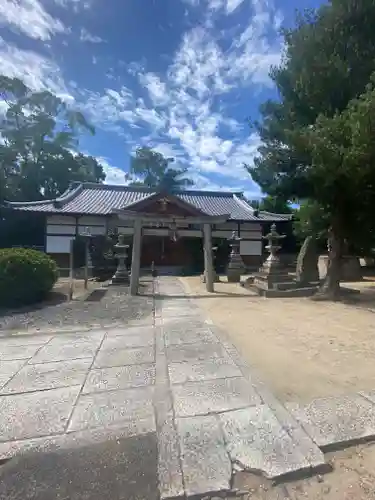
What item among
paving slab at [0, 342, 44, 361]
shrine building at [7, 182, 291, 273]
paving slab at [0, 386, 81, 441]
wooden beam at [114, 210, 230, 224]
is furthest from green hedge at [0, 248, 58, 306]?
shrine building at [7, 182, 291, 273]

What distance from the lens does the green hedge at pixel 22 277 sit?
6.90 meters

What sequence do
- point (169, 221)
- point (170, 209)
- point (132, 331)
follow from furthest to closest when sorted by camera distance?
point (170, 209) < point (169, 221) < point (132, 331)

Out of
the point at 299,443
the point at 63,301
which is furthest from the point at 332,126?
the point at 63,301

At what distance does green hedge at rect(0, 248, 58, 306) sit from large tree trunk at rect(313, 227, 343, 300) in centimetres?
776

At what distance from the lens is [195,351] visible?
382 cm

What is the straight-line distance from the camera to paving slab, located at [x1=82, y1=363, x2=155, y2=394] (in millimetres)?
2850

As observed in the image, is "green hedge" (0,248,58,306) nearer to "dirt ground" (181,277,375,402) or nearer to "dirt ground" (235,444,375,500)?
"dirt ground" (181,277,375,402)

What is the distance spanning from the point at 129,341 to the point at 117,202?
15.7 metres

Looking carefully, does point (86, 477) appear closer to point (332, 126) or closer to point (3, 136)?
point (332, 126)

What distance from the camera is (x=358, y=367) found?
10.8 ft

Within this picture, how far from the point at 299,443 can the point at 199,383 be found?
1.15m

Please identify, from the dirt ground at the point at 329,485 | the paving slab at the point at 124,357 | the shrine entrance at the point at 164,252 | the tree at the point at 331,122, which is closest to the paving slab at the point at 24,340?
the paving slab at the point at 124,357

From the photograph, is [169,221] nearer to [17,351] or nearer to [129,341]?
[129,341]

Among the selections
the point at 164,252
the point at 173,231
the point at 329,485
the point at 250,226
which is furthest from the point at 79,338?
the point at 250,226
